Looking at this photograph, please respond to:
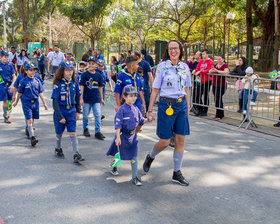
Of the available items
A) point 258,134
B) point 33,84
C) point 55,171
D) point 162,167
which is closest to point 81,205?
point 55,171

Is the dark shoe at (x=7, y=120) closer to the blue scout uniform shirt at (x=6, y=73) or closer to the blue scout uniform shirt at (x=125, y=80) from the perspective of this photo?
the blue scout uniform shirt at (x=6, y=73)

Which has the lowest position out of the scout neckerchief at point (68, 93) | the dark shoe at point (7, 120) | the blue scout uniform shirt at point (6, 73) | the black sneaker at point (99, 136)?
the black sneaker at point (99, 136)

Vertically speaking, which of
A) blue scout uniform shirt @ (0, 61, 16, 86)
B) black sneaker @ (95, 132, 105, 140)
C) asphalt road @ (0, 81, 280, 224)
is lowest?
asphalt road @ (0, 81, 280, 224)

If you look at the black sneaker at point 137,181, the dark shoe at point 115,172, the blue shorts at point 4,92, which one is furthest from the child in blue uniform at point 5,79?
the black sneaker at point 137,181

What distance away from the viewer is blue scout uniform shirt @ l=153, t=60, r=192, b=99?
488 centimetres

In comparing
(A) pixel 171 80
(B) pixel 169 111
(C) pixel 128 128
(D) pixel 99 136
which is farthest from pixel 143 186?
(D) pixel 99 136

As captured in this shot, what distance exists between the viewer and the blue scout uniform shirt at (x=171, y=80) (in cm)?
488

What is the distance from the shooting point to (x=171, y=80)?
4871 millimetres

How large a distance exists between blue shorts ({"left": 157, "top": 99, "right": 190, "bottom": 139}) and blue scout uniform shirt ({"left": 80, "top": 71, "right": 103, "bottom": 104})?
301 centimetres

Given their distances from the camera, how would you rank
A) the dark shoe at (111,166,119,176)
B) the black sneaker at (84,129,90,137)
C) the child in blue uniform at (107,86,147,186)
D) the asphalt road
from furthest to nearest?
the black sneaker at (84,129,90,137)
the dark shoe at (111,166,119,176)
the child in blue uniform at (107,86,147,186)
the asphalt road

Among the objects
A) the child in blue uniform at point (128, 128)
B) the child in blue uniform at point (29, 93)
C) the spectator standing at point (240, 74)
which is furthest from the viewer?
the spectator standing at point (240, 74)

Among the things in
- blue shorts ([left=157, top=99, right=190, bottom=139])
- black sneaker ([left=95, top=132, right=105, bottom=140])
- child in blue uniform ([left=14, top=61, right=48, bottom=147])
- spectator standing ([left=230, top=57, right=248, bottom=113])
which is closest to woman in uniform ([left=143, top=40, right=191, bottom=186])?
blue shorts ([left=157, top=99, right=190, bottom=139])

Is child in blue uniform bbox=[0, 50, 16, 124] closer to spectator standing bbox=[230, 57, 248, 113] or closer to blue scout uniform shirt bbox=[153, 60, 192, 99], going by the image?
blue scout uniform shirt bbox=[153, 60, 192, 99]

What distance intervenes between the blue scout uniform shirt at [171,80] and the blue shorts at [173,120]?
0.42ft
